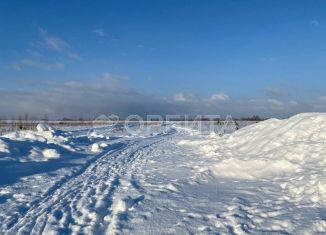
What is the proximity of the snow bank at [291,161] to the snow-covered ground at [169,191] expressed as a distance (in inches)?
1.4

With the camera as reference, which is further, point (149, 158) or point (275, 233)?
point (149, 158)

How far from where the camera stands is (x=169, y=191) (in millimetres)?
9789

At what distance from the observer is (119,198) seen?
28.9 feet

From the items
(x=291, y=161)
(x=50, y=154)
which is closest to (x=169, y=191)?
(x=291, y=161)

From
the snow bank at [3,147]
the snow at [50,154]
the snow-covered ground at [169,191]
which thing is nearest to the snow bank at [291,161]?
the snow-covered ground at [169,191]

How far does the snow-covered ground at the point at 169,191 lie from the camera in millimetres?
6758

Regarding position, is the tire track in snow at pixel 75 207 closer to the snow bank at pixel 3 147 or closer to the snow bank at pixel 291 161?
the snow bank at pixel 291 161

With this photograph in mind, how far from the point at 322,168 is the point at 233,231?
5.53 metres

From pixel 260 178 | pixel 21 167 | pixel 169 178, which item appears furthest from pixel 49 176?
pixel 260 178

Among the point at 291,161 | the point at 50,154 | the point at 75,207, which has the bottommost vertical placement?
the point at 75,207

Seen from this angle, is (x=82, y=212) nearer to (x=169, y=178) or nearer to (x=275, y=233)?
(x=275, y=233)

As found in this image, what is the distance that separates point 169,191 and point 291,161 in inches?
198

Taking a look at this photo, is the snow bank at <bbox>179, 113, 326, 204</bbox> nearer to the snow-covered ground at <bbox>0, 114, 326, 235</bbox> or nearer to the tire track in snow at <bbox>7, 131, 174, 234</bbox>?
the snow-covered ground at <bbox>0, 114, 326, 235</bbox>

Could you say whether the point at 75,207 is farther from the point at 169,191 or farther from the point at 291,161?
the point at 291,161
